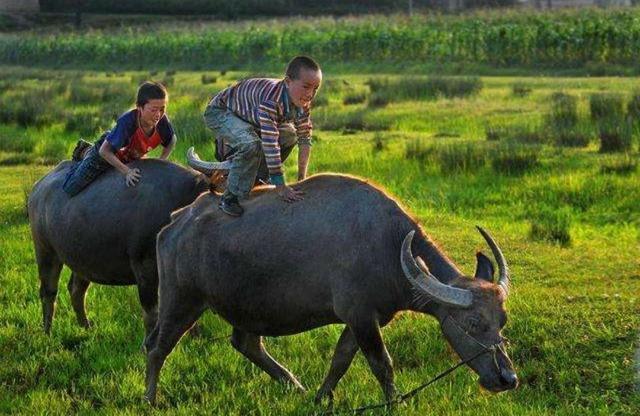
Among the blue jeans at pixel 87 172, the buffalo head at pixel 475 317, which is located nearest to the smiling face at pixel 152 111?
the blue jeans at pixel 87 172

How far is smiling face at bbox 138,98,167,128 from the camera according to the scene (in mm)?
6949

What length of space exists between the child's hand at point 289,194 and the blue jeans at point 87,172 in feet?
6.31

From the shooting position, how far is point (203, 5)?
6131 cm

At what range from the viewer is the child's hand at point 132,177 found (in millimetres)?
6992

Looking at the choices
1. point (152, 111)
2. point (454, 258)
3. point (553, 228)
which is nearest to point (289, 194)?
point (152, 111)

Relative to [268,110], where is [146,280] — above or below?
below

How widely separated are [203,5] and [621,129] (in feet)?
159

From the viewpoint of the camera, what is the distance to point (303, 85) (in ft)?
19.1

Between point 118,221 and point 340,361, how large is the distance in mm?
1939

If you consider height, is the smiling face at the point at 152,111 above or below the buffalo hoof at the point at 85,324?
above

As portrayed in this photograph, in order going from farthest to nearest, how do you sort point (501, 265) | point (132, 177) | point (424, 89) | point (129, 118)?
point (424, 89) → point (129, 118) → point (132, 177) → point (501, 265)

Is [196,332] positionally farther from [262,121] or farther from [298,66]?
[298,66]

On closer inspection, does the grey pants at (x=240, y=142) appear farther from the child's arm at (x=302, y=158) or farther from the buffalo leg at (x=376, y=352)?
the buffalo leg at (x=376, y=352)

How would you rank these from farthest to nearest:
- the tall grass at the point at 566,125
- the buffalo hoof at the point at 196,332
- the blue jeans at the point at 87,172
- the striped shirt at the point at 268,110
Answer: the tall grass at the point at 566,125 → the buffalo hoof at the point at 196,332 → the blue jeans at the point at 87,172 → the striped shirt at the point at 268,110
